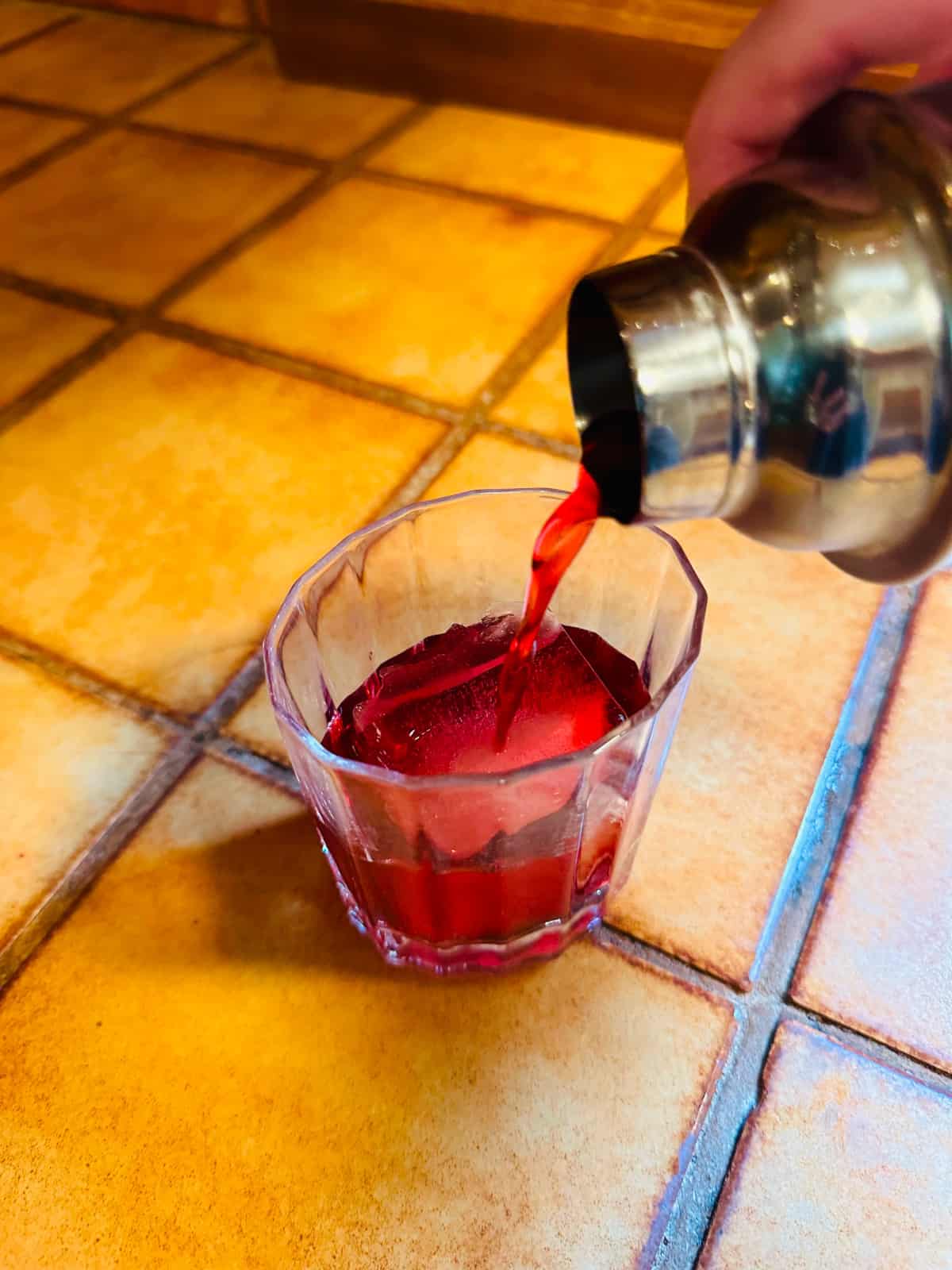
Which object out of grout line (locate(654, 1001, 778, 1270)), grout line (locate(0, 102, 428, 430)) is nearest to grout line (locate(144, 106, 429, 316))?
grout line (locate(0, 102, 428, 430))

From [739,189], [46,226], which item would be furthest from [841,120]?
[46,226]

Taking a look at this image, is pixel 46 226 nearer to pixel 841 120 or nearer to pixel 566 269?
pixel 566 269

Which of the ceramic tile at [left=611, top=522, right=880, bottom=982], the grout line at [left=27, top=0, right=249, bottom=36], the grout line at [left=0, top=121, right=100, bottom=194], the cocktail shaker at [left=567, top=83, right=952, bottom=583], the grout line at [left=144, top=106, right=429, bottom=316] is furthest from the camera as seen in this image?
the grout line at [left=27, top=0, right=249, bottom=36]

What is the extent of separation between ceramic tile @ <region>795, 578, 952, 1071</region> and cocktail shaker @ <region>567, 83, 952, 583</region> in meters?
0.13

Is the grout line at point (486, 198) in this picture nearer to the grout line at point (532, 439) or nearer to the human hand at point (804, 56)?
the grout line at point (532, 439)

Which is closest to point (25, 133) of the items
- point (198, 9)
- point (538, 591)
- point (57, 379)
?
point (198, 9)

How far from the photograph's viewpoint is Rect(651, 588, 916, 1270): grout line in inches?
11.5

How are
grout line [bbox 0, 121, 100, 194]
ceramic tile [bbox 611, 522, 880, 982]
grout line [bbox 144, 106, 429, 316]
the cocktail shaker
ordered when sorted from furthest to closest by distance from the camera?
grout line [bbox 0, 121, 100, 194] < grout line [bbox 144, 106, 429, 316] < ceramic tile [bbox 611, 522, 880, 982] < the cocktail shaker

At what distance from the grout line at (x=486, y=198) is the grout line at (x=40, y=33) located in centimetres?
46

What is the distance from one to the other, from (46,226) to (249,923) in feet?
1.93

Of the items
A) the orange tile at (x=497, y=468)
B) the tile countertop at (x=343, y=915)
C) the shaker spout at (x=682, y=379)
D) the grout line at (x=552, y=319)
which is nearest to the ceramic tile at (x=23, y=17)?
the tile countertop at (x=343, y=915)

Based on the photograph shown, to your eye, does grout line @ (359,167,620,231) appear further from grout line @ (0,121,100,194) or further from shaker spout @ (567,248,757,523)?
shaker spout @ (567,248,757,523)

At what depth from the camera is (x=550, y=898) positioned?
0.34 metres

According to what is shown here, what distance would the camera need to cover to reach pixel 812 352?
25cm
